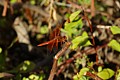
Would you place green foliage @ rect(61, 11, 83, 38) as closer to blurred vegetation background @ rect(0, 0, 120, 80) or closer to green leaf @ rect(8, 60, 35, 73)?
blurred vegetation background @ rect(0, 0, 120, 80)

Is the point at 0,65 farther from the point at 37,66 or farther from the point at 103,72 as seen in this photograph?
the point at 103,72

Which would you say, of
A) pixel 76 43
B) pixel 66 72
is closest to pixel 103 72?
pixel 76 43

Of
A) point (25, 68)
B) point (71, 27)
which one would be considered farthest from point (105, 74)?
point (25, 68)

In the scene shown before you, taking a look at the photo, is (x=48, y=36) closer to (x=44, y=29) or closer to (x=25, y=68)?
(x=44, y=29)

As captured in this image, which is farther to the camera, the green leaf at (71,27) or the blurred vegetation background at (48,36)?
the blurred vegetation background at (48,36)

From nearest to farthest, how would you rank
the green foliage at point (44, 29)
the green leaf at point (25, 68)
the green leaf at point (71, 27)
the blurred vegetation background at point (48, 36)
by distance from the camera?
the green leaf at point (71, 27) < the blurred vegetation background at point (48, 36) < the green leaf at point (25, 68) < the green foliage at point (44, 29)

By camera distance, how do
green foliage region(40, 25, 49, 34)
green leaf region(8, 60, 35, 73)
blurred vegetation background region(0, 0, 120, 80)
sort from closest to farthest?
blurred vegetation background region(0, 0, 120, 80) → green leaf region(8, 60, 35, 73) → green foliage region(40, 25, 49, 34)

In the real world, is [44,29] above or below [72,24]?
below

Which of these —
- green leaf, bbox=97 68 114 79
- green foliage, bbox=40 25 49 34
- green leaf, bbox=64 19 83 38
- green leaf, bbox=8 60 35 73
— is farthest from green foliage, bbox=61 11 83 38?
green foliage, bbox=40 25 49 34

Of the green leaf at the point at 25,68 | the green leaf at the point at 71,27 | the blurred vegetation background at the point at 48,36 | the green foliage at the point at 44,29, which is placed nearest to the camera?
the green leaf at the point at 71,27

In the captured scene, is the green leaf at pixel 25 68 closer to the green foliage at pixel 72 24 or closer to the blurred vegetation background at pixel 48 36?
the blurred vegetation background at pixel 48 36

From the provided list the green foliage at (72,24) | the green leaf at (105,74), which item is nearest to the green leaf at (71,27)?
the green foliage at (72,24)
